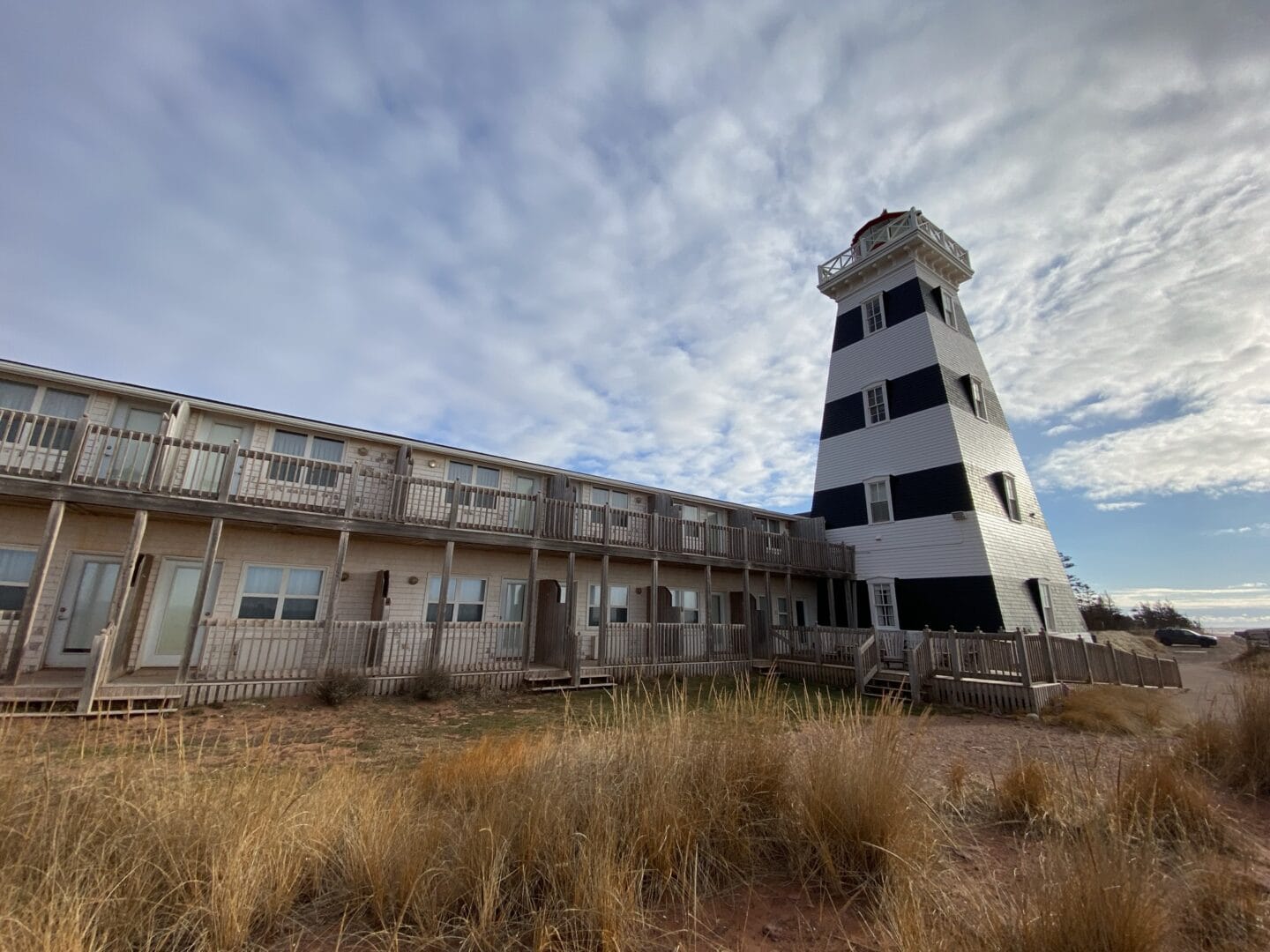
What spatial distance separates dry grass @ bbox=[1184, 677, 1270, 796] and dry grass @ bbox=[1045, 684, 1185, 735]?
382 centimetres

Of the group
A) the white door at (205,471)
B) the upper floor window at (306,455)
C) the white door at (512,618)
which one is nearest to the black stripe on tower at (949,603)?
the white door at (512,618)

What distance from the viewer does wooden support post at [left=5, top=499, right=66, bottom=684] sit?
877cm

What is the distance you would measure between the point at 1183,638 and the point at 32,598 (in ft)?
192

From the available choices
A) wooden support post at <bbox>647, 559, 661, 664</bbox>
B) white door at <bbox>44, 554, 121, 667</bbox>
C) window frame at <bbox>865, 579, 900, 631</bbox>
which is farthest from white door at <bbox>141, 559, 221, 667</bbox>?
window frame at <bbox>865, 579, 900, 631</bbox>

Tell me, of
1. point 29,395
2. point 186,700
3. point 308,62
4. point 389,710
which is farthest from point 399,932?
point 29,395

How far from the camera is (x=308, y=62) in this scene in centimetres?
784

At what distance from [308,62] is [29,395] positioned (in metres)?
10.3

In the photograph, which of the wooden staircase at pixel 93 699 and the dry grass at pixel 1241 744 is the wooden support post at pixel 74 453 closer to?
the wooden staircase at pixel 93 699

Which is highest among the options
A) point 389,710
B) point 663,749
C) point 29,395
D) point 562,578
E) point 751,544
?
point 29,395

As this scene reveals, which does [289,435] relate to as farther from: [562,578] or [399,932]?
[399,932]

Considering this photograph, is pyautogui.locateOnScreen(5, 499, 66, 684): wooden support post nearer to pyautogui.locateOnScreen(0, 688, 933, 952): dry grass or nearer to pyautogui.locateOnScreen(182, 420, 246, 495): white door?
pyautogui.locateOnScreen(182, 420, 246, 495): white door

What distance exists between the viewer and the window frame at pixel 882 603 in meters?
19.5

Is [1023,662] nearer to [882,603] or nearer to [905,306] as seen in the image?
[882,603]

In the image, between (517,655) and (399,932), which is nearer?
(399,932)
